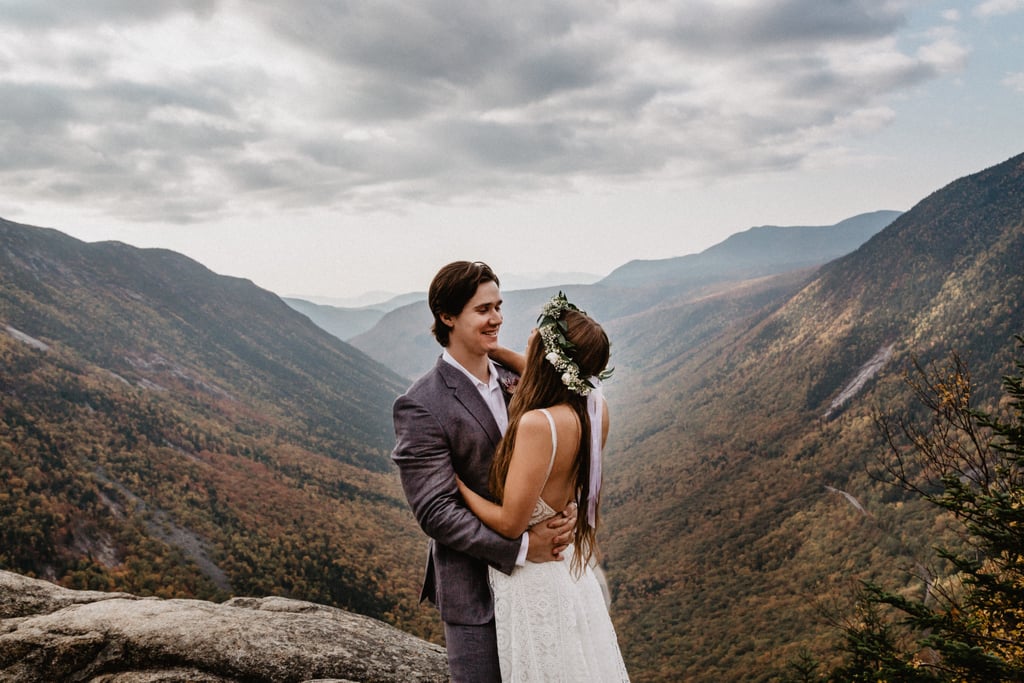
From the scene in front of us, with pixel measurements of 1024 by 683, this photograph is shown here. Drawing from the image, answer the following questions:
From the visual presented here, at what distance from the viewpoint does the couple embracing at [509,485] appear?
330 centimetres

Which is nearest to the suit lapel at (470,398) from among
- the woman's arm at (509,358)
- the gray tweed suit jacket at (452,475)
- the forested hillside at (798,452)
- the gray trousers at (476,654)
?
the gray tweed suit jacket at (452,475)

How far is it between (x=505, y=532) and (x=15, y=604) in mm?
5992

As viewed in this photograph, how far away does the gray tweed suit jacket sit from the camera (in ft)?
10.8

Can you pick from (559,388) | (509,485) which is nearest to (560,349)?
(559,388)

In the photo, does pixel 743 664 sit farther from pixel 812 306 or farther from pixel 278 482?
pixel 812 306

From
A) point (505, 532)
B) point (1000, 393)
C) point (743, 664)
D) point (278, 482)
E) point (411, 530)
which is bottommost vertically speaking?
point (743, 664)

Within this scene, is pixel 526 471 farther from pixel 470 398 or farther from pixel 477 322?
pixel 477 322

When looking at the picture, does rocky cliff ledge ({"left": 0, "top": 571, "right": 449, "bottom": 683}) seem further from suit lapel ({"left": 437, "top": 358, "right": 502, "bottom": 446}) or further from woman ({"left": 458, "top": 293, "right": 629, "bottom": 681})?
suit lapel ({"left": 437, "top": 358, "right": 502, "bottom": 446})

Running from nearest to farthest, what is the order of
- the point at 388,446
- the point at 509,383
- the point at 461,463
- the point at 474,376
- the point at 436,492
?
the point at 436,492 < the point at 461,463 < the point at 474,376 < the point at 509,383 < the point at 388,446

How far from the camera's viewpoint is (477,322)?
3.68m

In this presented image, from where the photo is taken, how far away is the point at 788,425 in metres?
89.5

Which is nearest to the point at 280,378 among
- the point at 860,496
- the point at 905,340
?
the point at 860,496

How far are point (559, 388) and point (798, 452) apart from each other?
87.2 metres

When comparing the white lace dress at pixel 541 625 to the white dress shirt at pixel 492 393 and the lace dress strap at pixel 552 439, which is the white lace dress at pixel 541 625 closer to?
the white dress shirt at pixel 492 393
